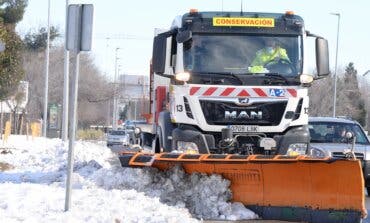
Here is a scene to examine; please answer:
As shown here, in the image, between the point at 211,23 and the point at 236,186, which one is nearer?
the point at 236,186

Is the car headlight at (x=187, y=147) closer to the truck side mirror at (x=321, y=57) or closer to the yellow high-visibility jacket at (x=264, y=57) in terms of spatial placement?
the yellow high-visibility jacket at (x=264, y=57)

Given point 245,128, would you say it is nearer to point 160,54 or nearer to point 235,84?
point 235,84

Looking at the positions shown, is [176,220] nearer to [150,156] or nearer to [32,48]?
[150,156]

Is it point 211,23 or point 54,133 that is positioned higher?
point 211,23

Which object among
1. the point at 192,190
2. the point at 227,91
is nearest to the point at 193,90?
the point at 227,91

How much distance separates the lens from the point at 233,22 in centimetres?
1245

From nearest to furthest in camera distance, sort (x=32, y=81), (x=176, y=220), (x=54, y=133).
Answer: (x=176, y=220) → (x=32, y=81) → (x=54, y=133)

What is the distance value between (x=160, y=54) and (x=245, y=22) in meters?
1.60

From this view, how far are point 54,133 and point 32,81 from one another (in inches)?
262

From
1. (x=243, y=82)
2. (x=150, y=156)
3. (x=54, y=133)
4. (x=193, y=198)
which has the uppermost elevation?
(x=243, y=82)

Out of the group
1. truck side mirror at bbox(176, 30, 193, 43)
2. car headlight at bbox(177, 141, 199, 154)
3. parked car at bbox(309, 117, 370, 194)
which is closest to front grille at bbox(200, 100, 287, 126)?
car headlight at bbox(177, 141, 199, 154)

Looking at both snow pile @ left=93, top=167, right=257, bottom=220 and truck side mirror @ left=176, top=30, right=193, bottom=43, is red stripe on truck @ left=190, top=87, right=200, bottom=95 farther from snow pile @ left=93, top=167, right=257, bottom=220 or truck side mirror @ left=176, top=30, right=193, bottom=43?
snow pile @ left=93, top=167, right=257, bottom=220

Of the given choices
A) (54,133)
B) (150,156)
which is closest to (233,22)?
(150,156)

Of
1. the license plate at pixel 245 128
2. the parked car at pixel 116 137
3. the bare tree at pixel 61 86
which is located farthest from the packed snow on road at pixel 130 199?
the bare tree at pixel 61 86
